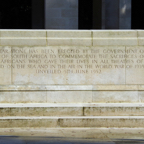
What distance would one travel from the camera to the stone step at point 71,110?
35.1 feet

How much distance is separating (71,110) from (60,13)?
835cm

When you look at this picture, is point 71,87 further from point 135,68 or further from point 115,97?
point 135,68

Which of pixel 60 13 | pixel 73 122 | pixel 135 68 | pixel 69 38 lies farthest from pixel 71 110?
pixel 60 13

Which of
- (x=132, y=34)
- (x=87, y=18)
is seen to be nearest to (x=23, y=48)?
(x=132, y=34)

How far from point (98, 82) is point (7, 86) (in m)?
2.96

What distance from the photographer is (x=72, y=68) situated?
11539mm

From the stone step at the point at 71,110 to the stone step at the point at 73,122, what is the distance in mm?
406

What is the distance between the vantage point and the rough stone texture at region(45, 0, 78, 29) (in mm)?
17922

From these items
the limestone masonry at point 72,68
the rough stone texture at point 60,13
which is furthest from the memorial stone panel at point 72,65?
the rough stone texture at point 60,13

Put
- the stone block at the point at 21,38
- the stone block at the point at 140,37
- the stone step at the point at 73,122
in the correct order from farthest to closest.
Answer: the stone block at the point at 140,37 → the stone block at the point at 21,38 → the stone step at the point at 73,122

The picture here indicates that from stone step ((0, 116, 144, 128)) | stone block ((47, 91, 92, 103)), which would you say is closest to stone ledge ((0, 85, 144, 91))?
stone block ((47, 91, 92, 103))

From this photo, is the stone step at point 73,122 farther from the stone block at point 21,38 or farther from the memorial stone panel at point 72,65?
the stone block at point 21,38

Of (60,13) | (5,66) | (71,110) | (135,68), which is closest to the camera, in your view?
(71,110)

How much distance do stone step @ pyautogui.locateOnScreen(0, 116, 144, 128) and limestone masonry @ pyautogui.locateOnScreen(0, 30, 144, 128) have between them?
0.98 m
